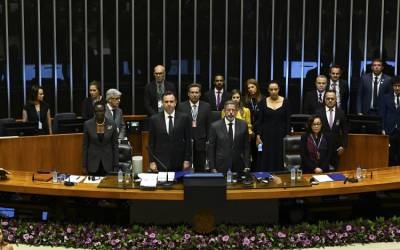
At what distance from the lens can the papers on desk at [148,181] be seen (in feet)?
17.1

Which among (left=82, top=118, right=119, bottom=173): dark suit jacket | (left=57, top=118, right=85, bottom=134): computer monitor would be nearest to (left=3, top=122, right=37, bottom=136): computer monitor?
(left=57, top=118, right=85, bottom=134): computer monitor

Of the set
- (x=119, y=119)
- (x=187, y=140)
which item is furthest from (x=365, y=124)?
(x=119, y=119)

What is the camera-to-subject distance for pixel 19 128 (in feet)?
24.0

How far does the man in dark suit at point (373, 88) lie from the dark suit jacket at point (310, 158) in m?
1.98

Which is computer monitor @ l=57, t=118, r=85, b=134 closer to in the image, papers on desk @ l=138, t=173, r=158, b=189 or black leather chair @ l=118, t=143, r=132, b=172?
black leather chair @ l=118, t=143, r=132, b=172

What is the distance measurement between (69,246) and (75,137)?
241 centimetres

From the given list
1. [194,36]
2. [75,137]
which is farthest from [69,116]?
[194,36]

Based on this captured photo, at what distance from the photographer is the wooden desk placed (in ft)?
16.8

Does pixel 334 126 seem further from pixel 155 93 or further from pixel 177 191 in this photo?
pixel 177 191

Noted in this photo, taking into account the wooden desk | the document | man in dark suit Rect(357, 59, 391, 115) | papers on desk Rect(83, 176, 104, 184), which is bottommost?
the wooden desk

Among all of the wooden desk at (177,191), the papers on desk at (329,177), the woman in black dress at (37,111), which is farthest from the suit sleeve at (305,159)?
the woman in black dress at (37,111)

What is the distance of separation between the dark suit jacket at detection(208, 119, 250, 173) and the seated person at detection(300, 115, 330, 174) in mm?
658

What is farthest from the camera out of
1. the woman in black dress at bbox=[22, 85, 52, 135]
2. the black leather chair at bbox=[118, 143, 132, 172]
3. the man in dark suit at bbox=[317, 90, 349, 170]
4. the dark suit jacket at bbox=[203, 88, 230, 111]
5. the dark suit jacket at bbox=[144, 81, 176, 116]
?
the woman in black dress at bbox=[22, 85, 52, 135]

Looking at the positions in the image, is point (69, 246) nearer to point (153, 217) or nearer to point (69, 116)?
point (153, 217)
